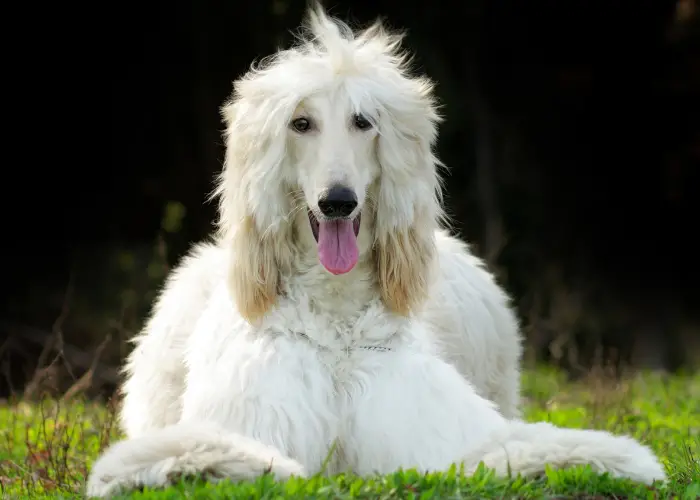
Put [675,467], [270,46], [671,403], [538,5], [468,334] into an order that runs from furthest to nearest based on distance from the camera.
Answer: [538,5] < [270,46] < [671,403] < [468,334] < [675,467]

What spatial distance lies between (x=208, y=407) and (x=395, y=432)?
25.0 inches

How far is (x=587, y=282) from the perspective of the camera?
33.6ft

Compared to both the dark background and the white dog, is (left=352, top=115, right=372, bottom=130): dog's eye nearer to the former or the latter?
the white dog

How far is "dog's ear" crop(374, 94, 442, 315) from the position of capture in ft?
12.8

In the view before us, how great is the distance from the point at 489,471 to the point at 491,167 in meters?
6.65

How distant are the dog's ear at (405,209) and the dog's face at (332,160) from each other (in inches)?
2.6

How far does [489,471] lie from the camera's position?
341 cm

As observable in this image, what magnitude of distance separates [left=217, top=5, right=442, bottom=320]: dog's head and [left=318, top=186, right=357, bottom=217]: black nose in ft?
0.04

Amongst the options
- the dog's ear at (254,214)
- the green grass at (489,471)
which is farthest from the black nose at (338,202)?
the green grass at (489,471)

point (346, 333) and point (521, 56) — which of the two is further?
point (521, 56)

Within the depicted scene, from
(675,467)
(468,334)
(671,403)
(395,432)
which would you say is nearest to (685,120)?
(671,403)

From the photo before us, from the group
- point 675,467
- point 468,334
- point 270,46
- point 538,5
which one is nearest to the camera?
point 675,467

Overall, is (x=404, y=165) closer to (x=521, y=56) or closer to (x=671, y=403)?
(x=671, y=403)

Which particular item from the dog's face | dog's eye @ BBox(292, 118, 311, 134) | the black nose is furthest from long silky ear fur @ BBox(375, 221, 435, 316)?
dog's eye @ BBox(292, 118, 311, 134)
